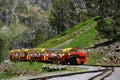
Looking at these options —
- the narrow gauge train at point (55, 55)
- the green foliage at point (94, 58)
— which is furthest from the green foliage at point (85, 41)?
the green foliage at point (94, 58)

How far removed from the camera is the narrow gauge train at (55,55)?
55.2 meters

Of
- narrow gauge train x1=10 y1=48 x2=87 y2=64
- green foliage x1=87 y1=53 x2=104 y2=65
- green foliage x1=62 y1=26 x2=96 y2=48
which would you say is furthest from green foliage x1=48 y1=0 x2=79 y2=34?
green foliage x1=87 y1=53 x2=104 y2=65

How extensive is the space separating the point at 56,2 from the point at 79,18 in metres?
30.6

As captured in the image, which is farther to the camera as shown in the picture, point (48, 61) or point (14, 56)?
point (14, 56)

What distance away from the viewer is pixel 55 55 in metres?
60.1

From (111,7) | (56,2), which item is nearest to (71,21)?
(56,2)

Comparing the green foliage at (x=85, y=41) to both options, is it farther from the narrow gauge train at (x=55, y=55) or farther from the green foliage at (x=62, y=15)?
the green foliage at (x=62, y=15)

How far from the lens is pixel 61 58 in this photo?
187ft

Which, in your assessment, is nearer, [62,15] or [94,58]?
[94,58]

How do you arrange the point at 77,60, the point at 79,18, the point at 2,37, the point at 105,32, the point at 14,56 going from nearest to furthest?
the point at 77,60 → the point at 105,32 → the point at 14,56 → the point at 2,37 → the point at 79,18

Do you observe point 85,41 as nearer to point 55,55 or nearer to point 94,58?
point 55,55

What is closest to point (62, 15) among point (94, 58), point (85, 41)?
point (85, 41)

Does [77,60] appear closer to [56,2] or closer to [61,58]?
[61,58]

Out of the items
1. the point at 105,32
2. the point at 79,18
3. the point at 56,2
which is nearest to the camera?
the point at 105,32
